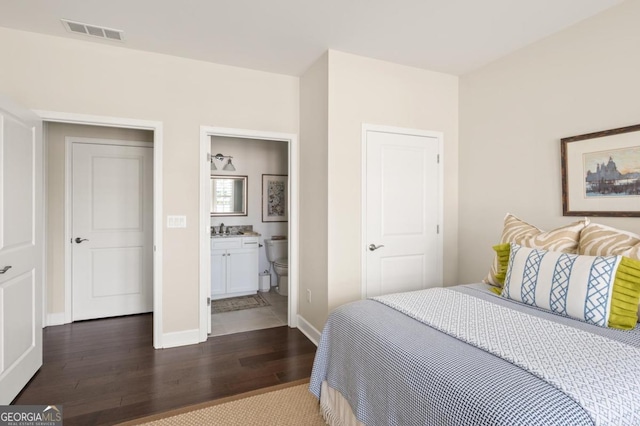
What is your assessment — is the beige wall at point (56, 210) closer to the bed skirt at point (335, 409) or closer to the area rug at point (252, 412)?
the area rug at point (252, 412)

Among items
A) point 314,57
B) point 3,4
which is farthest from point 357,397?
point 3,4

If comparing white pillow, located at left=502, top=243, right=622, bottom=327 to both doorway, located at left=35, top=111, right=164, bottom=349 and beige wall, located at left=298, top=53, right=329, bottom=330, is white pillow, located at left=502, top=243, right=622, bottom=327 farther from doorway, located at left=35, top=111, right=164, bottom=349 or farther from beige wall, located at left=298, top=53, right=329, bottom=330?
doorway, located at left=35, top=111, right=164, bottom=349

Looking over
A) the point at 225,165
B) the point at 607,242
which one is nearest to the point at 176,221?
the point at 225,165

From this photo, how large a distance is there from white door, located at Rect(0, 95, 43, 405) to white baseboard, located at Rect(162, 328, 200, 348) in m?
0.87

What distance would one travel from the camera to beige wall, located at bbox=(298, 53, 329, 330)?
2922 mm

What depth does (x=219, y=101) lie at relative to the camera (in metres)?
3.14

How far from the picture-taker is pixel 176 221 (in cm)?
301

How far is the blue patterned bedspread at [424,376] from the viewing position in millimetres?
1016

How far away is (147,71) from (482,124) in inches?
122

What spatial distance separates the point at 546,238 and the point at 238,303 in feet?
11.3

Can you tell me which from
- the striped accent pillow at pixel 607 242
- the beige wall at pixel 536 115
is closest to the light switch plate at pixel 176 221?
the beige wall at pixel 536 115

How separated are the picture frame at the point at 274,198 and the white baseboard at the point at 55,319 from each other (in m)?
2.65

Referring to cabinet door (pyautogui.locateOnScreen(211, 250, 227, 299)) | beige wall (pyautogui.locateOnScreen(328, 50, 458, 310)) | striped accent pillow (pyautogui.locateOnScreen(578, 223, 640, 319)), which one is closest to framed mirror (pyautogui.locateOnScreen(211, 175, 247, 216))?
cabinet door (pyautogui.locateOnScreen(211, 250, 227, 299))

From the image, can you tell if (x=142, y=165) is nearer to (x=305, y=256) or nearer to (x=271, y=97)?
(x=271, y=97)
